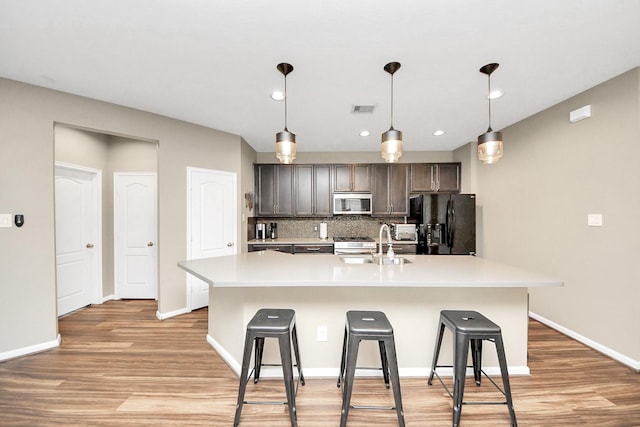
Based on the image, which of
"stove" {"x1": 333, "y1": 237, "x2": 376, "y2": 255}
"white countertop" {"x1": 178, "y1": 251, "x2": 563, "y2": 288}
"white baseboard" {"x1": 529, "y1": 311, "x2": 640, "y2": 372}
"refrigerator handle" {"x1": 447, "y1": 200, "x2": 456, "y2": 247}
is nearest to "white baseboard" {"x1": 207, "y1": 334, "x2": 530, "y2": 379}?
"white countertop" {"x1": 178, "y1": 251, "x2": 563, "y2": 288}

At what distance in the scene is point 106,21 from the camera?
1.70 m

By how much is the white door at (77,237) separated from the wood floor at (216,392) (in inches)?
46.5

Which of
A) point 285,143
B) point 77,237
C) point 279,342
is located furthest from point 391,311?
point 77,237

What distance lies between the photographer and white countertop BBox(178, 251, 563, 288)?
5.90 feet

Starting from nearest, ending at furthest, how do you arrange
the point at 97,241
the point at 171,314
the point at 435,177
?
1. the point at 171,314
2. the point at 97,241
3. the point at 435,177

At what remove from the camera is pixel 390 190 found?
483 centimetres

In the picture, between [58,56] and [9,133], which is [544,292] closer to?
[58,56]

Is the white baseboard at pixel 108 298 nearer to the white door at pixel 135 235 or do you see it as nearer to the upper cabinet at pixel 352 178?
the white door at pixel 135 235

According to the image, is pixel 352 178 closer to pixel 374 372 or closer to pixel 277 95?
pixel 277 95

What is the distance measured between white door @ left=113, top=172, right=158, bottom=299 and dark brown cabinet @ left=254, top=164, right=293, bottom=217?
1.59 meters

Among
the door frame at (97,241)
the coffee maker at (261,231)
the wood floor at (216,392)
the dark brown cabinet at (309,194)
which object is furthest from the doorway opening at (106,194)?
the dark brown cabinet at (309,194)

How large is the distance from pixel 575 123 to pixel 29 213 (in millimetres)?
5359

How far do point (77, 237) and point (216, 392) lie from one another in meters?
3.12

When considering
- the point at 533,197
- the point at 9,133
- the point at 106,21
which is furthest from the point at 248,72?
the point at 533,197
